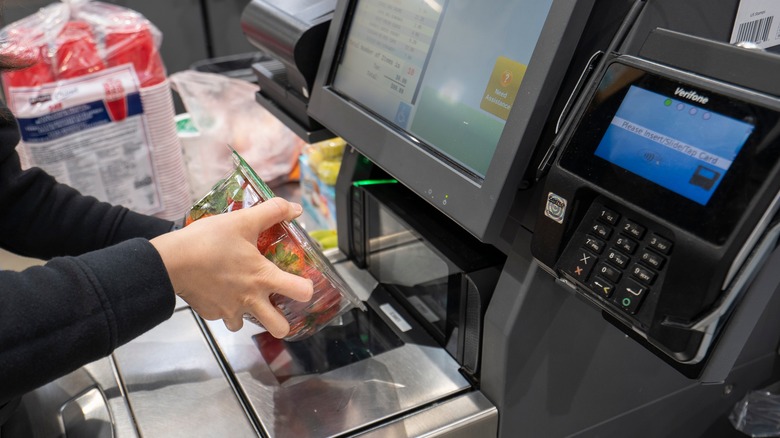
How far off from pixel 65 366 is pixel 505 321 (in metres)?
0.42

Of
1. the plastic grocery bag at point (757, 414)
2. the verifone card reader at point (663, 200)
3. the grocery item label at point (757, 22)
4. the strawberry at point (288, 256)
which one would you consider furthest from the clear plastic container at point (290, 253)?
the plastic grocery bag at point (757, 414)

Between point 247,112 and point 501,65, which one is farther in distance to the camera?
point 247,112

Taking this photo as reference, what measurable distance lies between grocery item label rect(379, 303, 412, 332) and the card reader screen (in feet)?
1.35

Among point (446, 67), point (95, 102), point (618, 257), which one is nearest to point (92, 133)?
point (95, 102)

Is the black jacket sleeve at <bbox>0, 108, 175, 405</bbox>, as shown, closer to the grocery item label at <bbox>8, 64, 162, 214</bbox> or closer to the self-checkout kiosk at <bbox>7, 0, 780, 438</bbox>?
the self-checkout kiosk at <bbox>7, 0, 780, 438</bbox>

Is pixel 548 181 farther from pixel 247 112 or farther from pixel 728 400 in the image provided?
pixel 247 112

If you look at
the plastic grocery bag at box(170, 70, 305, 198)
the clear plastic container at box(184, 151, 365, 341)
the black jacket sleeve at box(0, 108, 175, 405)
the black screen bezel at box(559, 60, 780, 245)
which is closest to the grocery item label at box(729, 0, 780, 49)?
the black screen bezel at box(559, 60, 780, 245)

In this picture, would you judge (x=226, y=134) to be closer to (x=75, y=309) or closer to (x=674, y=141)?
(x=75, y=309)

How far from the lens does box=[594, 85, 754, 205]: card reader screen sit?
482mm

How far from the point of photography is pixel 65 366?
597 mm

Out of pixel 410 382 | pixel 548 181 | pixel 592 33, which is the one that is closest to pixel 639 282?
pixel 548 181

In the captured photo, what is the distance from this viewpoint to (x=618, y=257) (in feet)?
1.72

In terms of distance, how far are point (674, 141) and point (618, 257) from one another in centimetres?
10

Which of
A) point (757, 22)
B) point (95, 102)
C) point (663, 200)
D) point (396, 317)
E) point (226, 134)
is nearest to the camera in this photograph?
point (663, 200)
